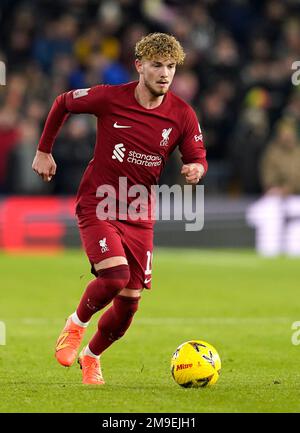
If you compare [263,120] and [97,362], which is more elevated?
[263,120]

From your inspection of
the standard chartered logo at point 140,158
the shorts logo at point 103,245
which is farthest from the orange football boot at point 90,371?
the standard chartered logo at point 140,158

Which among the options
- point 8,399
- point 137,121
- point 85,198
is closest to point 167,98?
point 137,121

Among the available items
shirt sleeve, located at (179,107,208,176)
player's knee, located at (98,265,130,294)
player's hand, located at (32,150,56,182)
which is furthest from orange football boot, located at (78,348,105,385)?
shirt sleeve, located at (179,107,208,176)

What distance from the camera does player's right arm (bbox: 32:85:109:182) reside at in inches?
313

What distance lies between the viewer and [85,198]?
7969mm

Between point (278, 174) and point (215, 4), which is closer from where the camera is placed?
point (278, 174)

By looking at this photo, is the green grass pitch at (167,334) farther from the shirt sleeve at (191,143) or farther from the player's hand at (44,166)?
the shirt sleeve at (191,143)

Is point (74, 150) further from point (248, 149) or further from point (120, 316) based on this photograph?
point (120, 316)

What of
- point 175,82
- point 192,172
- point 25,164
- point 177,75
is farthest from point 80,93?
point 177,75

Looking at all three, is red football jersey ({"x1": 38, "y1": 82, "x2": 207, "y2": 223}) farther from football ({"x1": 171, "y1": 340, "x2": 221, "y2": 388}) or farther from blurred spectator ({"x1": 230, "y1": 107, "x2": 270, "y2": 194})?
blurred spectator ({"x1": 230, "y1": 107, "x2": 270, "y2": 194})

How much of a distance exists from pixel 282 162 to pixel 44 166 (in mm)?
11502

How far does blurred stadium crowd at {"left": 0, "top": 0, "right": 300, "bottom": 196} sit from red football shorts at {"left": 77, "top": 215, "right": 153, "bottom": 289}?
33.7ft

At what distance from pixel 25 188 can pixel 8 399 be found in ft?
38.3
